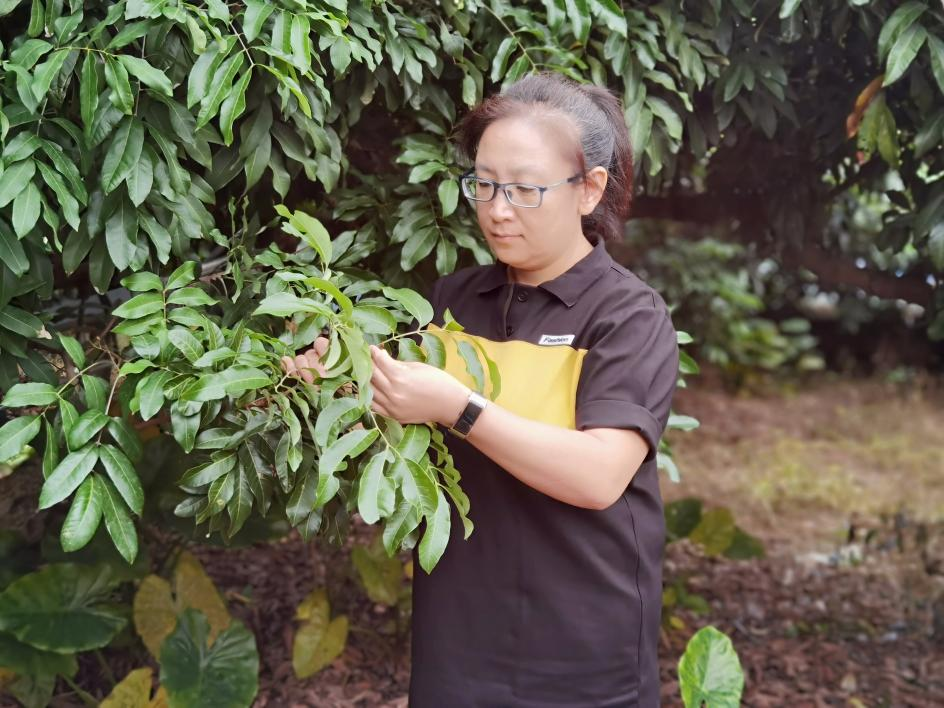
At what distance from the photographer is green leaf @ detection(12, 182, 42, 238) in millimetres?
1697

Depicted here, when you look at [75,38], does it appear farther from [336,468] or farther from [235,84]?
[336,468]

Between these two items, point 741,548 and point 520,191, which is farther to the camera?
point 741,548

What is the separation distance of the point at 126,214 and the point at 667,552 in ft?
10.6

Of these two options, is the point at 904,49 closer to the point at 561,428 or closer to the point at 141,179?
the point at 561,428

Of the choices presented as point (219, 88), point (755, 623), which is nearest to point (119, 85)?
point (219, 88)

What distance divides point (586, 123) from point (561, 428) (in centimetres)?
54

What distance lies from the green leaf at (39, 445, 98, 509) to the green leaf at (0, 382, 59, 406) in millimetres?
108

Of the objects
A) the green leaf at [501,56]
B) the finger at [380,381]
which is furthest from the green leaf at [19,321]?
the green leaf at [501,56]

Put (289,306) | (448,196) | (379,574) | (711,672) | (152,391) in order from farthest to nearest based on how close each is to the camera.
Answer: (379,574)
(711,672)
(448,196)
(152,391)
(289,306)

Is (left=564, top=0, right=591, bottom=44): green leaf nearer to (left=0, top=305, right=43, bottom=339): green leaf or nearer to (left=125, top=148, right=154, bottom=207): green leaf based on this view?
(left=125, top=148, right=154, bottom=207): green leaf

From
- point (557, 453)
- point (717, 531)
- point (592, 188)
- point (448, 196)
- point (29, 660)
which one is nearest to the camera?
point (557, 453)

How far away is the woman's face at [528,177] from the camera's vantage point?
1.67 meters

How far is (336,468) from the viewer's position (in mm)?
1504

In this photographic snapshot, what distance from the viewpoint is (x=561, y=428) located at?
1.58 m
